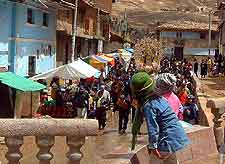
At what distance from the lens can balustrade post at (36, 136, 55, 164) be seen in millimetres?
5188

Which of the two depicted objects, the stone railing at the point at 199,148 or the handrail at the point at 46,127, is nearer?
the handrail at the point at 46,127

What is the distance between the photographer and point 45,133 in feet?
16.8

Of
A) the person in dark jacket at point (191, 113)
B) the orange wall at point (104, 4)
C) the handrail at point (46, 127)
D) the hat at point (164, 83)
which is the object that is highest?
the orange wall at point (104, 4)

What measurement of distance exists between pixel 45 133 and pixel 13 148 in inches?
13.4

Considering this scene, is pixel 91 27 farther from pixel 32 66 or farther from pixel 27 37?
pixel 27 37

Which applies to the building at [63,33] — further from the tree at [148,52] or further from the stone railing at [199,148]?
the tree at [148,52]

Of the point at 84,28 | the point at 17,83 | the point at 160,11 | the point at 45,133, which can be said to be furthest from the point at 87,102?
the point at 160,11

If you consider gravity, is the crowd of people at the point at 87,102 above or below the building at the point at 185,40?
below

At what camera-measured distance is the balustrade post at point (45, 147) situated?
204 inches

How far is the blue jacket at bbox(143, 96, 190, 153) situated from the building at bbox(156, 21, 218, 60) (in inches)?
2754

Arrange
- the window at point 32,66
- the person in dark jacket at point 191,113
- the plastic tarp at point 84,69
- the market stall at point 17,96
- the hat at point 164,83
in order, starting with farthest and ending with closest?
the window at point 32,66 < the plastic tarp at point 84,69 < the person in dark jacket at point 191,113 < the market stall at point 17,96 < the hat at point 164,83

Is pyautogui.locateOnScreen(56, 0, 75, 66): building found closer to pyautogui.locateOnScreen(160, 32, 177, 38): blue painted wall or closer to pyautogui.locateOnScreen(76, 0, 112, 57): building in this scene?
pyautogui.locateOnScreen(76, 0, 112, 57): building

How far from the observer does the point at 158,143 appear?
19.1 feet

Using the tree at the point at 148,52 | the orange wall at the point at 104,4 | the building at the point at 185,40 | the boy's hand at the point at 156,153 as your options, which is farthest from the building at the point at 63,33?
the building at the point at 185,40
